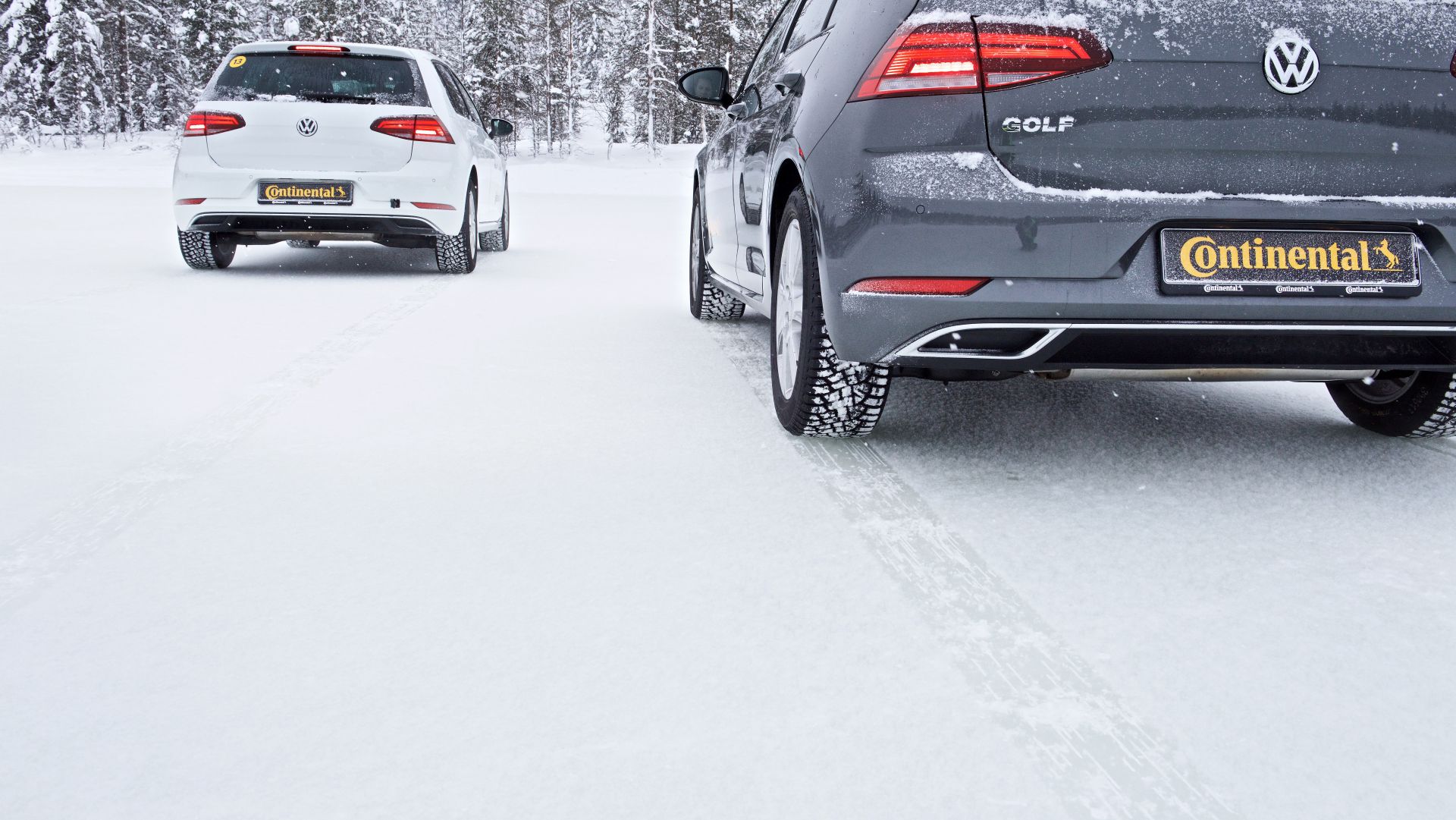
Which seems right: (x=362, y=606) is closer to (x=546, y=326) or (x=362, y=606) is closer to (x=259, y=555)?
(x=259, y=555)

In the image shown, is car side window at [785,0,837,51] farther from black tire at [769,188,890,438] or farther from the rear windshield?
the rear windshield

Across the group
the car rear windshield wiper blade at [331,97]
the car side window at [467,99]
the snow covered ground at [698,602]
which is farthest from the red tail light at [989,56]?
the car side window at [467,99]

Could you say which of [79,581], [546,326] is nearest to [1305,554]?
[79,581]

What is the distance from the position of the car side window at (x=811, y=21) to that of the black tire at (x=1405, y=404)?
207 cm

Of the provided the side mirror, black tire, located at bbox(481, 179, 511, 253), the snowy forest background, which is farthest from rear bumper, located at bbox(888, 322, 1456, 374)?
the snowy forest background

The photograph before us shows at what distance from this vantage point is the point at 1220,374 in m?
3.41

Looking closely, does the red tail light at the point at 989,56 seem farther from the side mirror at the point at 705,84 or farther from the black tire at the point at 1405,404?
the side mirror at the point at 705,84

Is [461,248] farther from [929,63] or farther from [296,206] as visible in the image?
[929,63]

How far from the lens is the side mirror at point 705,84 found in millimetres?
5688

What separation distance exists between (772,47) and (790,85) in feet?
4.30

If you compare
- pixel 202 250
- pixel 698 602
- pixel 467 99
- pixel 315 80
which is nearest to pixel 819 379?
pixel 698 602

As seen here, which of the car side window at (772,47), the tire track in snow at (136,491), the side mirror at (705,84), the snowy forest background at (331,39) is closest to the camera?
the tire track in snow at (136,491)

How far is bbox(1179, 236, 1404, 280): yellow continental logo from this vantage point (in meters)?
3.14

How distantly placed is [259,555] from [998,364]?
71.4 inches
